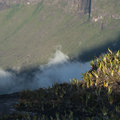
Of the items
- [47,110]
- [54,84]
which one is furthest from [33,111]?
[54,84]

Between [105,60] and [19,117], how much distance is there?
4.44m

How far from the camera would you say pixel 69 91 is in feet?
22.7

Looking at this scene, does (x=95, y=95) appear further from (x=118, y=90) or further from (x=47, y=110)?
(x=47, y=110)

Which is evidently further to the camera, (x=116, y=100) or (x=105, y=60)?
(x=105, y=60)

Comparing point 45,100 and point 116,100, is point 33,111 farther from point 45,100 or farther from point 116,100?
point 116,100

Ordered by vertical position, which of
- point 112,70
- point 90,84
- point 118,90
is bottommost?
point 118,90

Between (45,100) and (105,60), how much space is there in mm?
3206

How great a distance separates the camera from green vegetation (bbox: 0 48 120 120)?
4.95m

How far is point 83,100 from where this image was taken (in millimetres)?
5781

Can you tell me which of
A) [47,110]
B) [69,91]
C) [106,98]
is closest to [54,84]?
[69,91]

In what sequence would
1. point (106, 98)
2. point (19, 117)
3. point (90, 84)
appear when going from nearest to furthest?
point (19, 117), point (106, 98), point (90, 84)

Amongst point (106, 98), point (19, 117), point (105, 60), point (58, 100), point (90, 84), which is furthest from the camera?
point (105, 60)

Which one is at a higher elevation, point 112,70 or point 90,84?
point 112,70

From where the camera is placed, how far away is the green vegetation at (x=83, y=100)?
4953 mm
